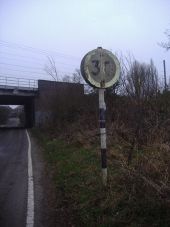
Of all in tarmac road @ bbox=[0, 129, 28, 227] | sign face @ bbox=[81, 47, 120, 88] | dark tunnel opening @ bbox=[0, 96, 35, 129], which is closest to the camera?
tarmac road @ bbox=[0, 129, 28, 227]

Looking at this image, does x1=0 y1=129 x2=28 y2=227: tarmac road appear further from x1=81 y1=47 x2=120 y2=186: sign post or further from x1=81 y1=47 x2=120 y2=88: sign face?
x1=81 y1=47 x2=120 y2=88: sign face

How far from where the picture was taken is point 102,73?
7977 mm

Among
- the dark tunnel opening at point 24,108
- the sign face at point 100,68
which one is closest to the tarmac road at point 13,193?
the sign face at point 100,68

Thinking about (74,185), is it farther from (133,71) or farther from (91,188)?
(133,71)

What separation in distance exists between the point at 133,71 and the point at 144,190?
11.9 metres

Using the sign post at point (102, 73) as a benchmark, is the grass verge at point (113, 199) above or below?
below

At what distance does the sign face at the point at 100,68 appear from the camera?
7.85 metres

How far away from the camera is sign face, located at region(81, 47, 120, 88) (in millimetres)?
7848

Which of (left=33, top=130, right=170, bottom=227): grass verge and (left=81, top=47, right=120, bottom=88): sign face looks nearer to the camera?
(left=33, top=130, right=170, bottom=227): grass verge

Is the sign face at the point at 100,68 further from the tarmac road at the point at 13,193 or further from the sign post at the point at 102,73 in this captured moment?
the tarmac road at the point at 13,193

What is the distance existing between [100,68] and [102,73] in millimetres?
120

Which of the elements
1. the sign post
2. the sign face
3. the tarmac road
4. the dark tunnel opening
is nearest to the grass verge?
the sign post

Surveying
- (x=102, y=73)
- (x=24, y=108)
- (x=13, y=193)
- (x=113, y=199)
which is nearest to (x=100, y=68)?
(x=102, y=73)

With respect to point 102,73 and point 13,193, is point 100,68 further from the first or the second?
point 13,193
